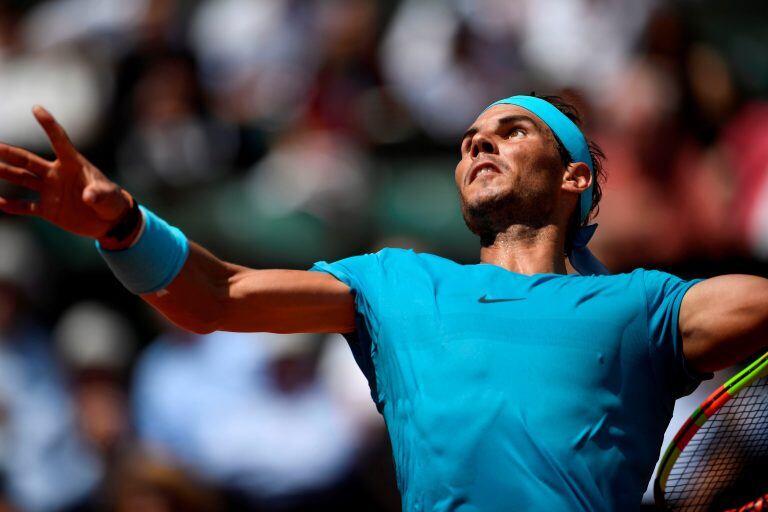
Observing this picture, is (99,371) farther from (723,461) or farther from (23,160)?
(723,461)

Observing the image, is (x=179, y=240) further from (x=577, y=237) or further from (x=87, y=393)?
(x=87, y=393)

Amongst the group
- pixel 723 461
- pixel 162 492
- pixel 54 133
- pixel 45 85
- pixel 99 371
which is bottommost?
pixel 162 492

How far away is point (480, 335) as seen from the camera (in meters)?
3.58

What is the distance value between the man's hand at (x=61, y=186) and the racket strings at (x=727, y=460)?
1.83 m

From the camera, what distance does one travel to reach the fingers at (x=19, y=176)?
10.4 ft

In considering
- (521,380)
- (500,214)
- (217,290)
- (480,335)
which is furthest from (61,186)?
(500,214)

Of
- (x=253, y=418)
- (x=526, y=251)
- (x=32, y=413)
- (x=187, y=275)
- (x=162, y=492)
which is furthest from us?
(x=32, y=413)

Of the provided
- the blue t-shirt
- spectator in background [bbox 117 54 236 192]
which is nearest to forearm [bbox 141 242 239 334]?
the blue t-shirt

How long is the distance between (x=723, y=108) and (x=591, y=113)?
0.76m

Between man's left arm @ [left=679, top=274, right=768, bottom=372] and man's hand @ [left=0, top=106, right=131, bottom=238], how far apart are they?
165 centimetres

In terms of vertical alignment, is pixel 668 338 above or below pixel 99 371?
above

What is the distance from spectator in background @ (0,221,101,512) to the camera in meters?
7.47

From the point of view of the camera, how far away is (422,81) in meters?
8.38

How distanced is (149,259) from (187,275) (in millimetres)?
145
